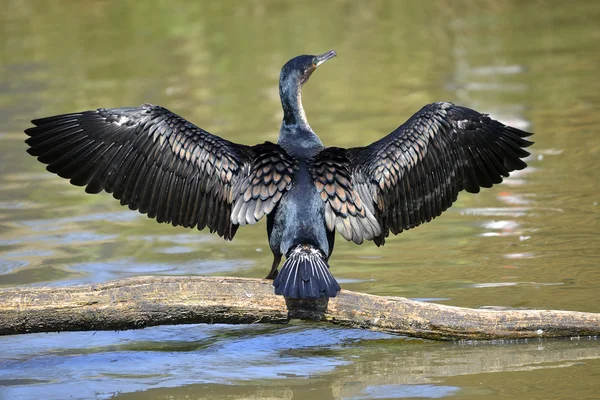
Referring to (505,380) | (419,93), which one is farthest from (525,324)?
(419,93)

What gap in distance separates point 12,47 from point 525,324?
16.3 meters

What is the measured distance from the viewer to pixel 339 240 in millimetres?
9211

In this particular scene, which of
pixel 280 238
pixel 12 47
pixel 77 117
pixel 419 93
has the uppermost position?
pixel 12 47

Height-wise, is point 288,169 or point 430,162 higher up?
point 430,162

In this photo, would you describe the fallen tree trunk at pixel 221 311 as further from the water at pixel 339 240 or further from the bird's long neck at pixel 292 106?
the bird's long neck at pixel 292 106

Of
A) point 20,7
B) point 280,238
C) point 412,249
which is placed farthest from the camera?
point 20,7

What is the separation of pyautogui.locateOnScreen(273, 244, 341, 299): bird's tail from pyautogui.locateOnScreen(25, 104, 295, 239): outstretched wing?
0.70m

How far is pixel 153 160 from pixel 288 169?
938 millimetres

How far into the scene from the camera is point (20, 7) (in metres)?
24.2

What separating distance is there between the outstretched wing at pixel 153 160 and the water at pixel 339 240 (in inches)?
40.5

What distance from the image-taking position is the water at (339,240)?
6.12m

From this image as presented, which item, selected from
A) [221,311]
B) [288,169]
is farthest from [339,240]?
[221,311]

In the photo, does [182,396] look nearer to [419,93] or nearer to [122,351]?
[122,351]

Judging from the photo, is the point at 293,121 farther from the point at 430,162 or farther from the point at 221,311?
the point at 221,311
